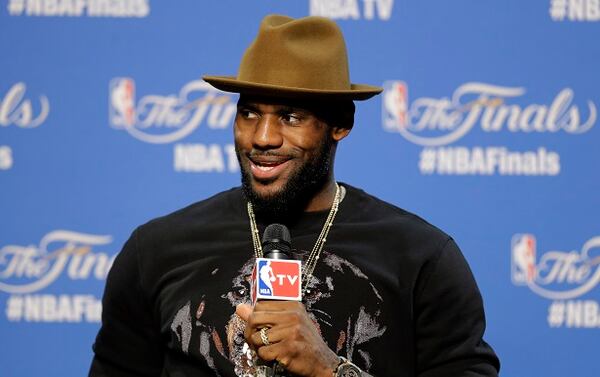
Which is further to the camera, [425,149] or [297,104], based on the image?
[425,149]

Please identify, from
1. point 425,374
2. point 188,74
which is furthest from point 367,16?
point 425,374

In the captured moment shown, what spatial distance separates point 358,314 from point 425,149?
1.67m

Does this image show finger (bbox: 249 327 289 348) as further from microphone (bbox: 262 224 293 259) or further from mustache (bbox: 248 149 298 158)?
mustache (bbox: 248 149 298 158)

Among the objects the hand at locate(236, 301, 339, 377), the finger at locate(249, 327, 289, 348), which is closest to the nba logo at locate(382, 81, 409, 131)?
the hand at locate(236, 301, 339, 377)

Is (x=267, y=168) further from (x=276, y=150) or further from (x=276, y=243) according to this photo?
(x=276, y=243)

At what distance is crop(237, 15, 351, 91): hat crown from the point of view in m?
2.25

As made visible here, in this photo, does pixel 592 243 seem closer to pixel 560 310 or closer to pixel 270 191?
pixel 560 310

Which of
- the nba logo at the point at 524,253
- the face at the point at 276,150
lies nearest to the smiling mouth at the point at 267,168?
the face at the point at 276,150

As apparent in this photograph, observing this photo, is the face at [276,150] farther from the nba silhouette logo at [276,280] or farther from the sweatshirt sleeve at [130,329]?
the nba silhouette logo at [276,280]

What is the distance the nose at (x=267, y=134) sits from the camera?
7.18ft

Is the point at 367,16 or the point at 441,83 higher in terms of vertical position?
the point at 367,16

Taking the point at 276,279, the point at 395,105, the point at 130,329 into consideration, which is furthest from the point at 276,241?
the point at 395,105

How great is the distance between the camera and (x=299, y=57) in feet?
7.44

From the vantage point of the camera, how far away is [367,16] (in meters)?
3.79
